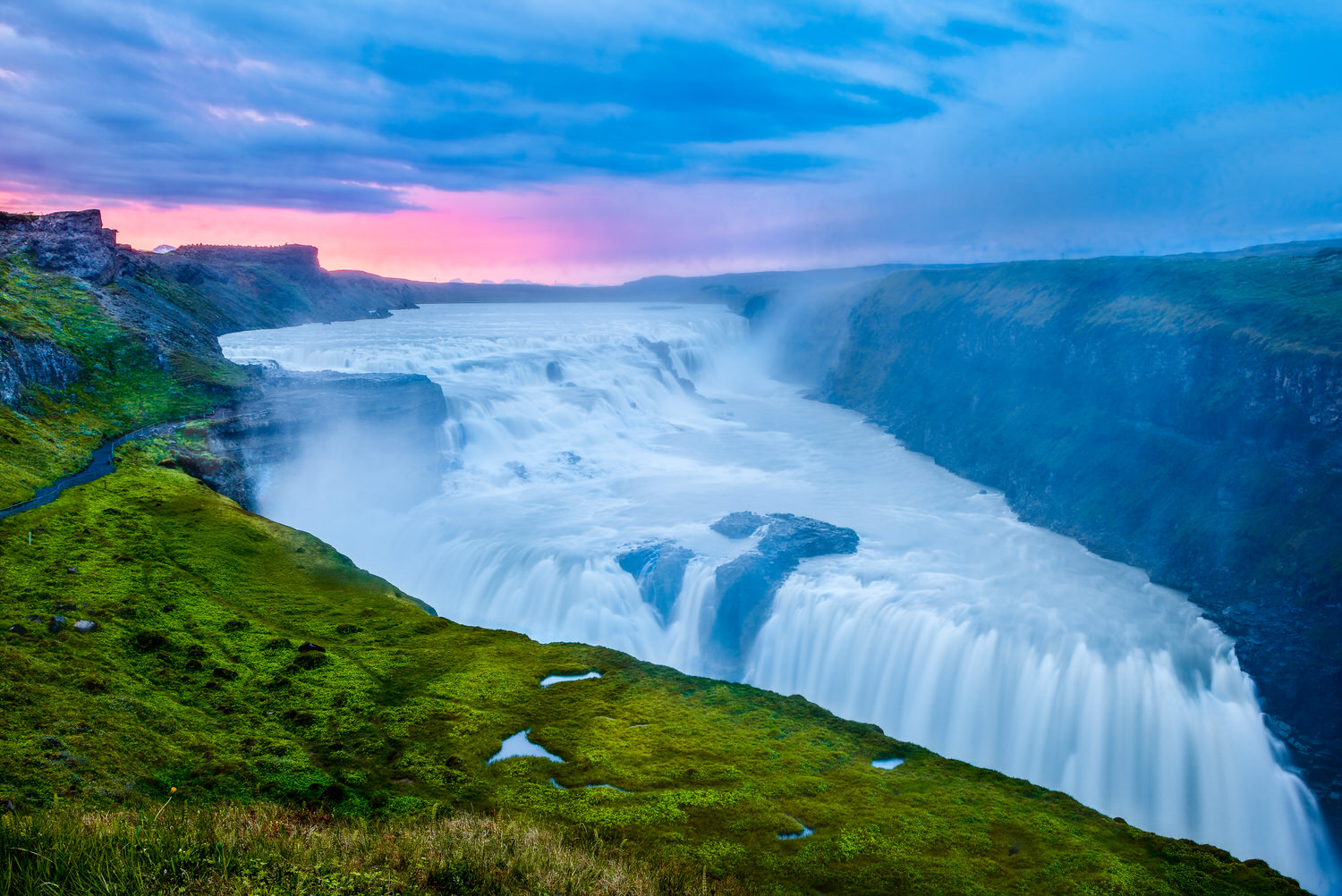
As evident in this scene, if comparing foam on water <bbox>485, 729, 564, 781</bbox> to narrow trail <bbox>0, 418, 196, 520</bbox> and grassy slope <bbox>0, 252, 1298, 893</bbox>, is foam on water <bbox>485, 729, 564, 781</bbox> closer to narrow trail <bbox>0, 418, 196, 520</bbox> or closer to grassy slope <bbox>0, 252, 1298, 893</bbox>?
grassy slope <bbox>0, 252, 1298, 893</bbox>

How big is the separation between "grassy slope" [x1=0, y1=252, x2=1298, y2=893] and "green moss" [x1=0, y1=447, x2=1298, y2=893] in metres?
0.05

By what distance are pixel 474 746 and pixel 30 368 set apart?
31.5m

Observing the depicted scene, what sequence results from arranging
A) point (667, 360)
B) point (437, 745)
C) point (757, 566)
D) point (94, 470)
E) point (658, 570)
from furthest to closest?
1. point (667, 360)
2. point (658, 570)
3. point (757, 566)
4. point (94, 470)
5. point (437, 745)

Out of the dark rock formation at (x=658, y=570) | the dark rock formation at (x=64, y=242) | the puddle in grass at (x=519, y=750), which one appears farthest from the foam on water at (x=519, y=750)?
the dark rock formation at (x=64, y=242)

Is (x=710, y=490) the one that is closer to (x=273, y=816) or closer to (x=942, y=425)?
(x=942, y=425)

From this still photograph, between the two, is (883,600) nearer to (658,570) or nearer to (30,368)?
(658,570)

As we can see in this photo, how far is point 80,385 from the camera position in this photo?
33.1 meters

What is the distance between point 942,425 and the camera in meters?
52.0

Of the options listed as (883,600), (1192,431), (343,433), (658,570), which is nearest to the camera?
(883,600)

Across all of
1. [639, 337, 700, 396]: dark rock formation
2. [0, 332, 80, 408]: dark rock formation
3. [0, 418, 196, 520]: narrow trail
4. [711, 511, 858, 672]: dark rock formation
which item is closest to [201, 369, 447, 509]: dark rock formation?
[0, 418, 196, 520]: narrow trail

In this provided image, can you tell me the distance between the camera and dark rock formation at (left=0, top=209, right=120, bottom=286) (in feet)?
142

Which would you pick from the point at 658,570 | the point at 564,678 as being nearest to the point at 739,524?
the point at 658,570

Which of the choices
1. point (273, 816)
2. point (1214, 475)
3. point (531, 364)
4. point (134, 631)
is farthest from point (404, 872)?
point (531, 364)

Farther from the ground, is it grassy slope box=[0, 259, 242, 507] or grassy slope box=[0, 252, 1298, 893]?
grassy slope box=[0, 259, 242, 507]
